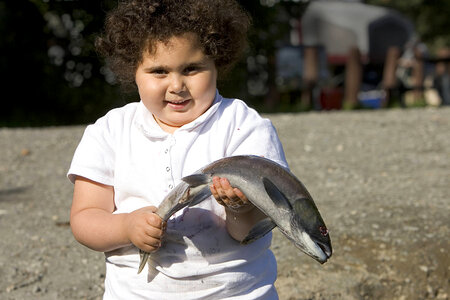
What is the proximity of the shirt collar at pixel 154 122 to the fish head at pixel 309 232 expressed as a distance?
0.56m

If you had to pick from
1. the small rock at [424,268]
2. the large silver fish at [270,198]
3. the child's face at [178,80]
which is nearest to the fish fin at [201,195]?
the large silver fish at [270,198]

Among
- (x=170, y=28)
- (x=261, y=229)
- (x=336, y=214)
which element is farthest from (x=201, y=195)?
(x=336, y=214)

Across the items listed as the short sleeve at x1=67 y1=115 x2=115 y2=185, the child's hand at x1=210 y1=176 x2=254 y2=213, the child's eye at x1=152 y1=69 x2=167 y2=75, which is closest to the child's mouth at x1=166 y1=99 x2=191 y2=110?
the child's eye at x1=152 y1=69 x2=167 y2=75

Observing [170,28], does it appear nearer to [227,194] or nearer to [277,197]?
[227,194]

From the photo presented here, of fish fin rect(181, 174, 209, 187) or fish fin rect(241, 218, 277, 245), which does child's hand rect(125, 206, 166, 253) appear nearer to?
fish fin rect(181, 174, 209, 187)

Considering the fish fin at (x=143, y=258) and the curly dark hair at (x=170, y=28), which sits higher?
the curly dark hair at (x=170, y=28)

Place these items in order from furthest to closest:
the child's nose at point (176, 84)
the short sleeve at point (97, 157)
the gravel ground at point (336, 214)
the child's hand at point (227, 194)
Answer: the gravel ground at point (336, 214)
the short sleeve at point (97, 157)
the child's nose at point (176, 84)
the child's hand at point (227, 194)

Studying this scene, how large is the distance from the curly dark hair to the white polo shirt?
0.71 ft

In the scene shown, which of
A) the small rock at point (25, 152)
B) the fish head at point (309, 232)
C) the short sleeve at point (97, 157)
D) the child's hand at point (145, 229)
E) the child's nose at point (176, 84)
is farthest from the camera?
the small rock at point (25, 152)

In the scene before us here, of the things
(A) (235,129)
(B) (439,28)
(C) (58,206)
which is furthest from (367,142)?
(B) (439,28)

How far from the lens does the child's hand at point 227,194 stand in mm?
1810

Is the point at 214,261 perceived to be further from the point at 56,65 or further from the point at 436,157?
the point at 56,65

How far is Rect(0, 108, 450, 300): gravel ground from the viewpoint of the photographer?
11.7 feet

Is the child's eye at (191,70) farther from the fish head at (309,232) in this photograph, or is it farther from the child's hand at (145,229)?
the fish head at (309,232)
